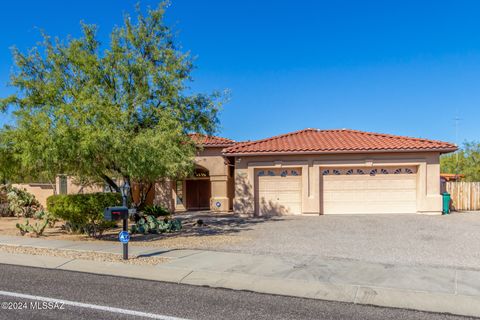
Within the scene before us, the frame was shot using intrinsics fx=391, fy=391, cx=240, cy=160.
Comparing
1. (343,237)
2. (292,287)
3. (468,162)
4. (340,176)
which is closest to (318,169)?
(340,176)

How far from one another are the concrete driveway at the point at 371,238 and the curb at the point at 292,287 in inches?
95.3

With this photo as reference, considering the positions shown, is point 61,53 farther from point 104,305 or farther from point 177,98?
point 104,305

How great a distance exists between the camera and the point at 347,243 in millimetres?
11602

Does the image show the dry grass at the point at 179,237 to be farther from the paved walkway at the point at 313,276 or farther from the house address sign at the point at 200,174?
the house address sign at the point at 200,174

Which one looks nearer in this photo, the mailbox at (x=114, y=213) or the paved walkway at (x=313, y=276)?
the paved walkway at (x=313, y=276)

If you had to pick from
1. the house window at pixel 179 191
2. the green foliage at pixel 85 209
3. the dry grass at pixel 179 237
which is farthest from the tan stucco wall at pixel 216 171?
the green foliage at pixel 85 209

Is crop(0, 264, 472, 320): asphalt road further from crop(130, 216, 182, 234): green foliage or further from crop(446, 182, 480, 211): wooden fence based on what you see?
crop(446, 182, 480, 211): wooden fence

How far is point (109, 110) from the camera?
12148 mm

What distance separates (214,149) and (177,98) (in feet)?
29.5

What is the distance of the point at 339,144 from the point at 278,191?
383cm


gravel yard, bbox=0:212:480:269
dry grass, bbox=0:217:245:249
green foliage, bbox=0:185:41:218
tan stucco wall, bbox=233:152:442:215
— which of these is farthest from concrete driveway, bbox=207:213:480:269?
green foliage, bbox=0:185:41:218

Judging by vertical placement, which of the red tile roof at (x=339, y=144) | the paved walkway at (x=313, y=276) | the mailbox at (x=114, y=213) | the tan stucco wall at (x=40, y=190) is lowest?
the paved walkway at (x=313, y=276)

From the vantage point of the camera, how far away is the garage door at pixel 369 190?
1875cm

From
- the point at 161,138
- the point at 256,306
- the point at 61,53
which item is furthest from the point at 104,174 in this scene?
the point at 256,306
